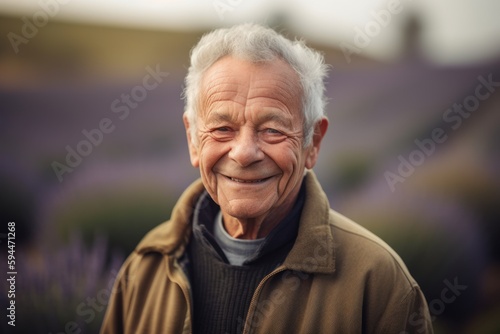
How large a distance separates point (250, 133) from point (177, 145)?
70.7 inches

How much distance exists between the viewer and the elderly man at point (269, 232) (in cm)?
198

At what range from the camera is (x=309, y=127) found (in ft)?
6.99

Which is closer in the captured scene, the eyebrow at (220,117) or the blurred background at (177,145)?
the eyebrow at (220,117)

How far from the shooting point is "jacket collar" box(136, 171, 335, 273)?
6.68 ft

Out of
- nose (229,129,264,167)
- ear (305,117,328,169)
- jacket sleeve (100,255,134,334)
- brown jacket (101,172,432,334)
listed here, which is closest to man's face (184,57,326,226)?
nose (229,129,264,167)

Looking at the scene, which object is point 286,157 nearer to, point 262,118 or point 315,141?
point 262,118

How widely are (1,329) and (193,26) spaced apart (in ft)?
9.23

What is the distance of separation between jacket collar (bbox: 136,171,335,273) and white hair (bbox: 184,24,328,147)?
1.10ft

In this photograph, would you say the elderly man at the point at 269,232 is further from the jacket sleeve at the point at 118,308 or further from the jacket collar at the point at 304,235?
the jacket sleeve at the point at 118,308

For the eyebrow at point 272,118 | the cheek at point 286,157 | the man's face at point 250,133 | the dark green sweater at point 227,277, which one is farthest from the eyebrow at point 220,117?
the dark green sweater at point 227,277

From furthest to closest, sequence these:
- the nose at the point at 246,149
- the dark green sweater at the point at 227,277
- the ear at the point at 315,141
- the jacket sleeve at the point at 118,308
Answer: the jacket sleeve at the point at 118,308
the ear at the point at 315,141
the dark green sweater at the point at 227,277
the nose at the point at 246,149

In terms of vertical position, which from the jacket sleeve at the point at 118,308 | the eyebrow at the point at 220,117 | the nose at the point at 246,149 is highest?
the eyebrow at the point at 220,117

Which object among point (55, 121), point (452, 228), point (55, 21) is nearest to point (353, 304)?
point (452, 228)

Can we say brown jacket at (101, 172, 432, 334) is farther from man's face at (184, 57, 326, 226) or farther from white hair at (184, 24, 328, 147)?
white hair at (184, 24, 328, 147)
